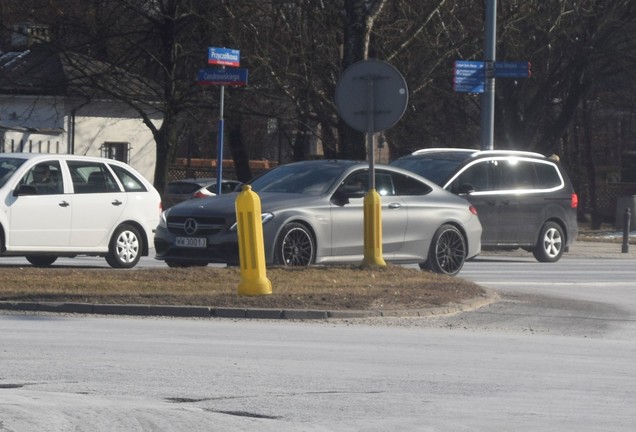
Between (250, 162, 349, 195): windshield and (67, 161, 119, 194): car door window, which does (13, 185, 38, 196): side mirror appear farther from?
(250, 162, 349, 195): windshield

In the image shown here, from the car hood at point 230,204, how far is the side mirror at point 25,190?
1.98m

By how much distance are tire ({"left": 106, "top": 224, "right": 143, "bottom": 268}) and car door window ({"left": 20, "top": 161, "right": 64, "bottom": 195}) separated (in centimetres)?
117

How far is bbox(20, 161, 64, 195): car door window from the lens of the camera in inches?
708

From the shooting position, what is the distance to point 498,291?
1664 centimetres

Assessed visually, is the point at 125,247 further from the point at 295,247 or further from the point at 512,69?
the point at 512,69

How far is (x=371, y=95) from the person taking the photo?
54.6 ft

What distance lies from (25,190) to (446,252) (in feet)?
18.8

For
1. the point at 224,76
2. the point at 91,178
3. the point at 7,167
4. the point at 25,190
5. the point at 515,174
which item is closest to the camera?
the point at 25,190

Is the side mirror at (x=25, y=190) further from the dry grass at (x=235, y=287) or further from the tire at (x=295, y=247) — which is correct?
the tire at (x=295, y=247)

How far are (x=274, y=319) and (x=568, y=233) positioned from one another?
11.6 meters

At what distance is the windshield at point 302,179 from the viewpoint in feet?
57.8

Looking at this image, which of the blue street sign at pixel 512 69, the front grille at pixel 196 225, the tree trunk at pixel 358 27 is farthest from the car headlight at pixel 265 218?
the blue street sign at pixel 512 69

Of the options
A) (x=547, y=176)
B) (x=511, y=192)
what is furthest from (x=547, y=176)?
(x=511, y=192)

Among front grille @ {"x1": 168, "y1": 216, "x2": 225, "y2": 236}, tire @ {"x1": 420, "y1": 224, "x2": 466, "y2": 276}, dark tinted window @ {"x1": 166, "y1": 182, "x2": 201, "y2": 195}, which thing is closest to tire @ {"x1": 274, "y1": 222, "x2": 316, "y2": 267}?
front grille @ {"x1": 168, "y1": 216, "x2": 225, "y2": 236}
